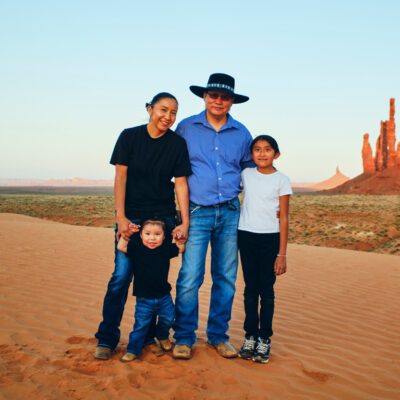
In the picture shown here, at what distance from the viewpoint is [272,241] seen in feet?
12.0

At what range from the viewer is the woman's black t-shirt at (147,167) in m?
3.49

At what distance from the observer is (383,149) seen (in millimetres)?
85688

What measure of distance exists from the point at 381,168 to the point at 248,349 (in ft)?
285

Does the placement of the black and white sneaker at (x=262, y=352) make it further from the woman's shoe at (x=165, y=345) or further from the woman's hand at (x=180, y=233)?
the woman's hand at (x=180, y=233)

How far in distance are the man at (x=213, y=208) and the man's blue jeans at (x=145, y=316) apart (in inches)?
3.9

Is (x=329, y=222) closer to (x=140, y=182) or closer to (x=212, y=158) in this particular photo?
(x=212, y=158)

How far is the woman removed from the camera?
3.47 m

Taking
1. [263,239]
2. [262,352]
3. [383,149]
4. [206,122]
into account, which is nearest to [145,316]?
[262,352]

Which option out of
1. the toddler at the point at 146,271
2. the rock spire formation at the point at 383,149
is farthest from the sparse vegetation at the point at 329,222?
the rock spire formation at the point at 383,149

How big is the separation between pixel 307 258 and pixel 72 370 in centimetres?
927

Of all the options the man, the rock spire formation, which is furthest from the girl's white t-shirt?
the rock spire formation

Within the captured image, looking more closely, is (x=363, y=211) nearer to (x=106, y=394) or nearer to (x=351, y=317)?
(x=351, y=317)

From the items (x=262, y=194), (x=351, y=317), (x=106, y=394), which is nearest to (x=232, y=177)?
(x=262, y=194)

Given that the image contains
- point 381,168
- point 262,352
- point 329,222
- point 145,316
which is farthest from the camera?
point 381,168
